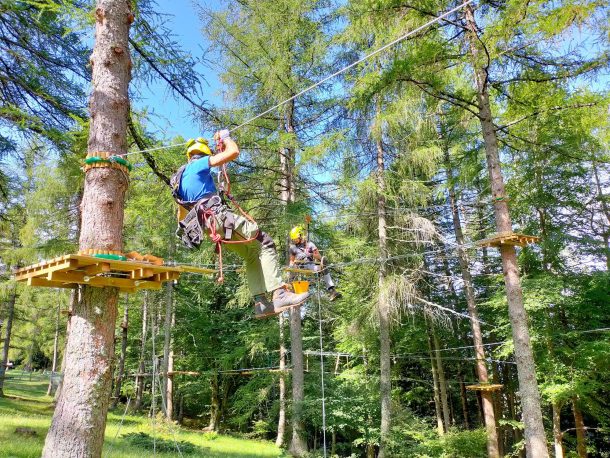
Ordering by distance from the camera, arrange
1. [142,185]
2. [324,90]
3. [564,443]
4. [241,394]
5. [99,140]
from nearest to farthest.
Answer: [99,140], [142,185], [324,90], [564,443], [241,394]

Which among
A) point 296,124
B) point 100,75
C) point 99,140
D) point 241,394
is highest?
point 296,124

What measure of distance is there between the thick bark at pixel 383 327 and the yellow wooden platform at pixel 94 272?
8.91m

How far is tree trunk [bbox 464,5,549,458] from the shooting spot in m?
6.51

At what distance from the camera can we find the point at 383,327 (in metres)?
12.3

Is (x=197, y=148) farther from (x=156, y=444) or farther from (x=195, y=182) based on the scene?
(x=156, y=444)

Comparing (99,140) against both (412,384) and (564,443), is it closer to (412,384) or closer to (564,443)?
(564,443)

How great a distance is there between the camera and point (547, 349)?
12.9 m

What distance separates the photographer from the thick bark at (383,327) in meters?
12.1

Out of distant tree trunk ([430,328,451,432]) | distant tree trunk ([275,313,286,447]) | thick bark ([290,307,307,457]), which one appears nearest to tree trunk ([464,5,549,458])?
thick bark ([290,307,307,457])

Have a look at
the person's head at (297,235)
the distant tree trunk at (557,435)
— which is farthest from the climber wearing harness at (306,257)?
the distant tree trunk at (557,435)

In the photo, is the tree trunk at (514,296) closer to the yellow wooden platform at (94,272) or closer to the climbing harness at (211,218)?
the climbing harness at (211,218)

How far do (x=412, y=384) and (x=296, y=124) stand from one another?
42.5ft

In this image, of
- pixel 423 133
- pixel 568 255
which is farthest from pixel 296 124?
pixel 568 255

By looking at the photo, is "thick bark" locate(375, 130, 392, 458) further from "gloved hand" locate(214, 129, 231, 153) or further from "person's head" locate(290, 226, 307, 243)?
"gloved hand" locate(214, 129, 231, 153)
